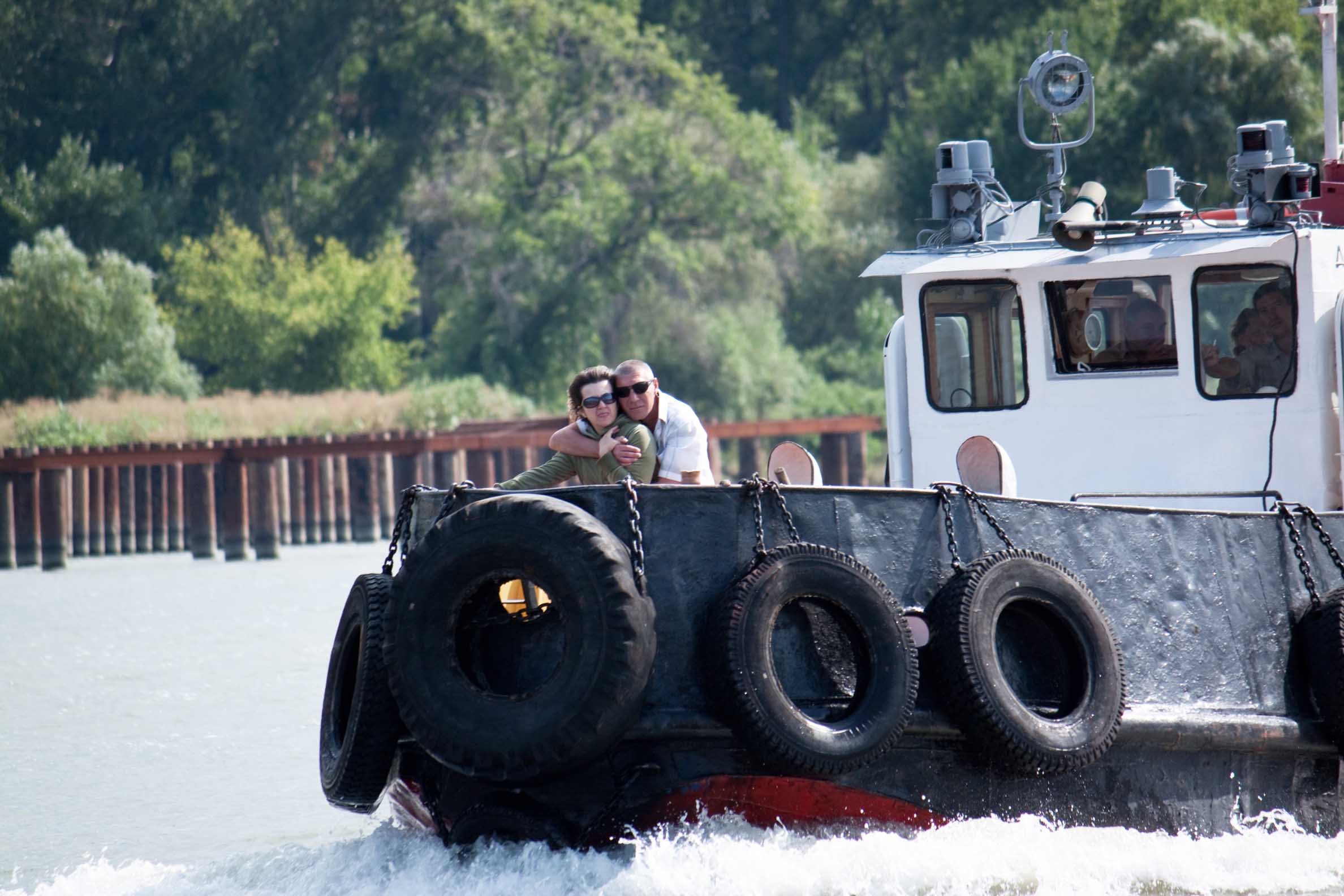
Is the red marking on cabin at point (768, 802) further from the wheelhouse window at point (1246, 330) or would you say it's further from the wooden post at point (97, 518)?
the wooden post at point (97, 518)

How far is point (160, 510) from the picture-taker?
31.0 m

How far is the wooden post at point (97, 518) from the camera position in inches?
1160

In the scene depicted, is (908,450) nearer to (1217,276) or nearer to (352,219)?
(1217,276)

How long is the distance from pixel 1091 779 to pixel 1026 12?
5097 cm

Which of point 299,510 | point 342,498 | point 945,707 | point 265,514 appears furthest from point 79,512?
point 945,707

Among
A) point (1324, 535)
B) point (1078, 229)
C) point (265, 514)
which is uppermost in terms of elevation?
point (1078, 229)

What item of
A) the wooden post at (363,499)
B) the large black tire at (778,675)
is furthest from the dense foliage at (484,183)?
the large black tire at (778,675)

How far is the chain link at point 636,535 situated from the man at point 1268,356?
135 inches

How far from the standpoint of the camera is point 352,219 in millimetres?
50781

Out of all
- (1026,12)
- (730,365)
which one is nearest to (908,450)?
(730,365)

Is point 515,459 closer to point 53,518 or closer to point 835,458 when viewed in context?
point 835,458

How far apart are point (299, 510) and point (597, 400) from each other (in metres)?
24.4

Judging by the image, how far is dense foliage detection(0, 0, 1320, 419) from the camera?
41.4 meters

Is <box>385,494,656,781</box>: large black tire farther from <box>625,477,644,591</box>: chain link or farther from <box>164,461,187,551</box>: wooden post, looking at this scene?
<box>164,461,187,551</box>: wooden post
